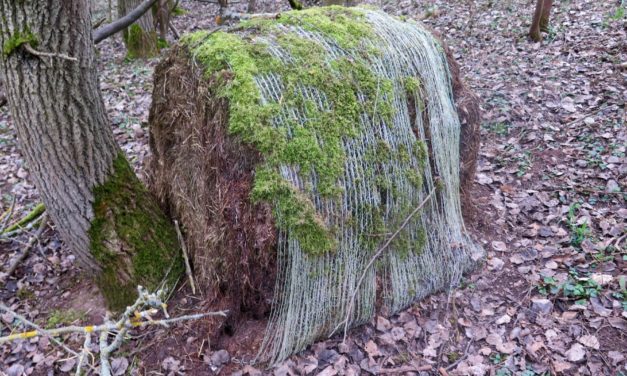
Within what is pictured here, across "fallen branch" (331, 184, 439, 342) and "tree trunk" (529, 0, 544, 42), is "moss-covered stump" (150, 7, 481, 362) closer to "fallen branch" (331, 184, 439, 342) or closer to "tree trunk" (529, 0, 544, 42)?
"fallen branch" (331, 184, 439, 342)

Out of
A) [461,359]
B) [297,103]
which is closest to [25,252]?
[297,103]

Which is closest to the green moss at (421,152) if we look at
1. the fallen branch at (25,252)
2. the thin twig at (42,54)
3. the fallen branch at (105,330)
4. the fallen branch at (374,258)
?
→ the fallen branch at (374,258)

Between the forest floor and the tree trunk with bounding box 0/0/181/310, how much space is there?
408 mm

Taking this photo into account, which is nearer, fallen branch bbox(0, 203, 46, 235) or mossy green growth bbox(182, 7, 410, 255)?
mossy green growth bbox(182, 7, 410, 255)

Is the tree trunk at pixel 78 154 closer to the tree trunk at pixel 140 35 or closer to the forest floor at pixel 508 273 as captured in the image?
the forest floor at pixel 508 273

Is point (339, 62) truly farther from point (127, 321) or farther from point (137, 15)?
point (127, 321)

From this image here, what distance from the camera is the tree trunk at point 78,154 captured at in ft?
7.93

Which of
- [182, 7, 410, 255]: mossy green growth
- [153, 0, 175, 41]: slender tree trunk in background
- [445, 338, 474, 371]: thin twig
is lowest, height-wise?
[445, 338, 474, 371]: thin twig

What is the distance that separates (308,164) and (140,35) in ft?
23.0

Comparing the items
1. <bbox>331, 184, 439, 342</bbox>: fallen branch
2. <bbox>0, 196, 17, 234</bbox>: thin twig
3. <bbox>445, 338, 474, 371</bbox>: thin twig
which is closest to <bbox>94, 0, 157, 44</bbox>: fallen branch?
<bbox>0, 196, 17, 234</bbox>: thin twig

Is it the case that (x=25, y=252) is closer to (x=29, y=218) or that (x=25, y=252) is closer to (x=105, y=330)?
(x=29, y=218)

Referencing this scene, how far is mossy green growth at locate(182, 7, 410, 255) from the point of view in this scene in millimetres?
2666

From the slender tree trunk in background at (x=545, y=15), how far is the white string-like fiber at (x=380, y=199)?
447cm

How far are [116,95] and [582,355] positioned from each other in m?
6.68
